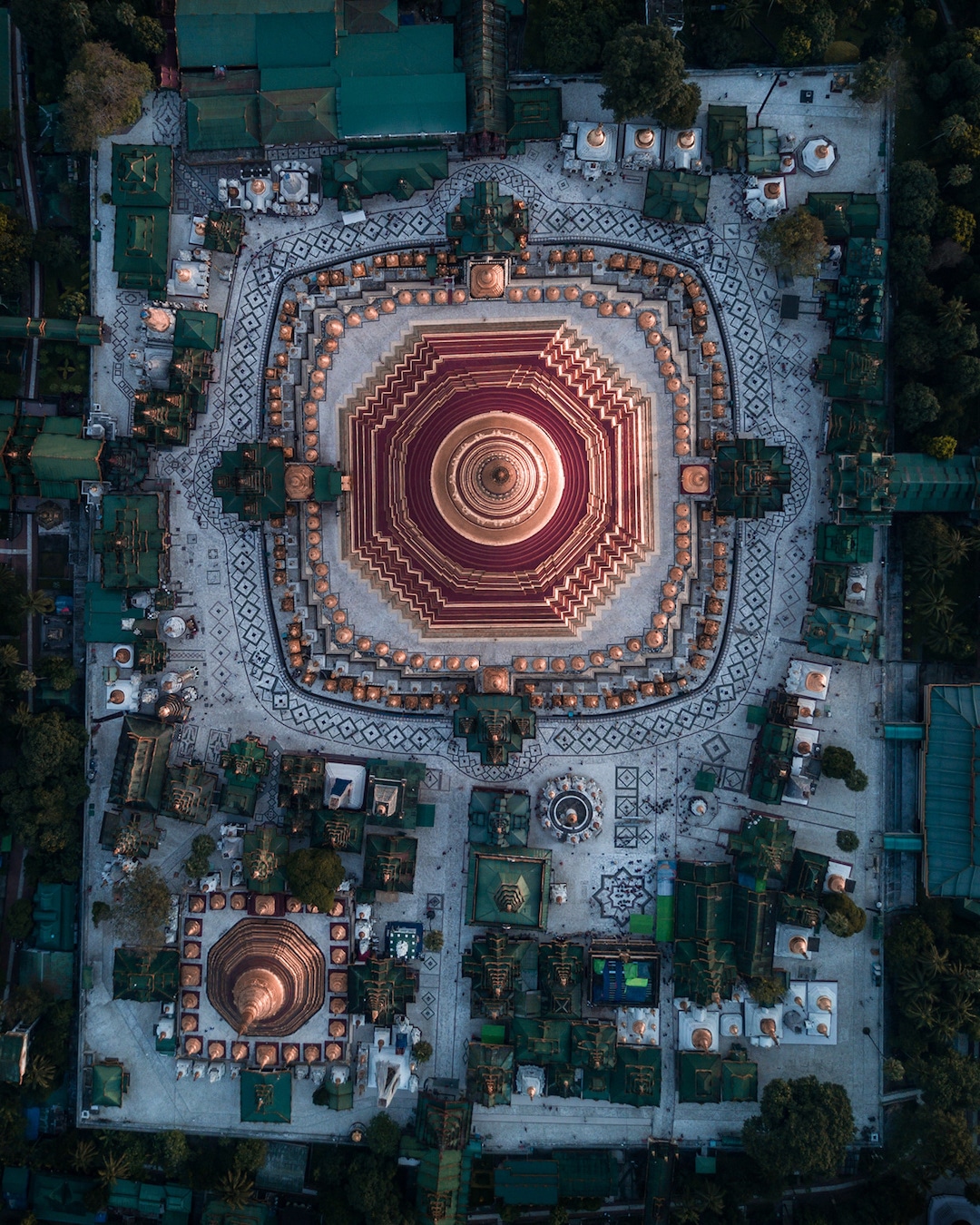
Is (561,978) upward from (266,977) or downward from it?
upward

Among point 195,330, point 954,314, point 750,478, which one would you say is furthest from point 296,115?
point 954,314

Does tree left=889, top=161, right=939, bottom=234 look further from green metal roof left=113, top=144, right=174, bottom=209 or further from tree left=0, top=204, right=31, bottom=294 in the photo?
tree left=0, top=204, right=31, bottom=294

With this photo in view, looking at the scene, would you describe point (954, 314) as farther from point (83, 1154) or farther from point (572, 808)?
point (83, 1154)

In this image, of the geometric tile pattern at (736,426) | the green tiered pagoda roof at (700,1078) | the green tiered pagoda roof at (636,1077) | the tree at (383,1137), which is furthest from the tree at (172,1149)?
the green tiered pagoda roof at (700,1078)

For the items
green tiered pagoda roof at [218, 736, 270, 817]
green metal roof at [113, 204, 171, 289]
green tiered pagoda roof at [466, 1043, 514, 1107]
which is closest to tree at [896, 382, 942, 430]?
green tiered pagoda roof at [218, 736, 270, 817]

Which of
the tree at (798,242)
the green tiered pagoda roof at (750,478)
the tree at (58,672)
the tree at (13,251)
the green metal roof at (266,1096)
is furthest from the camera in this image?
the tree at (58,672)

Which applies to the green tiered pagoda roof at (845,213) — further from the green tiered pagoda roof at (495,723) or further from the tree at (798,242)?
the green tiered pagoda roof at (495,723)

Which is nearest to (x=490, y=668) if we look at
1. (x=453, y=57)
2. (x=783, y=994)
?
(x=783, y=994)
